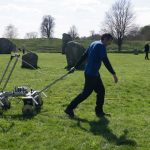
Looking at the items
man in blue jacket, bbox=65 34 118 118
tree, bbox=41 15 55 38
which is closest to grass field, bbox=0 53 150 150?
man in blue jacket, bbox=65 34 118 118

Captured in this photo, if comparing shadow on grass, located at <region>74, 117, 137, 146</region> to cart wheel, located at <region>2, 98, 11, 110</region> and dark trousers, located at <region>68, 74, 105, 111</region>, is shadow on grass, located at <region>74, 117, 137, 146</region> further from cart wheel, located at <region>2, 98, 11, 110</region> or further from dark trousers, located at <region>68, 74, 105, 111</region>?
cart wheel, located at <region>2, 98, 11, 110</region>

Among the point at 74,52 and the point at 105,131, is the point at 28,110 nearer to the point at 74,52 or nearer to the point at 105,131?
the point at 105,131

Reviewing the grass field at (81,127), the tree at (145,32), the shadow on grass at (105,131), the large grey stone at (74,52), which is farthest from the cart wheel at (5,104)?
the tree at (145,32)

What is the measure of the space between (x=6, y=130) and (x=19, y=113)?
204 cm

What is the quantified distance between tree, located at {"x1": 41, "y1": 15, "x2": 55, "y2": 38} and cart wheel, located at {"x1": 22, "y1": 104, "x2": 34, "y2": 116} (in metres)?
141

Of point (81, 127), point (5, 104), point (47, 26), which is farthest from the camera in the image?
point (47, 26)

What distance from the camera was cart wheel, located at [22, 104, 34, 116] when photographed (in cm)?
1176

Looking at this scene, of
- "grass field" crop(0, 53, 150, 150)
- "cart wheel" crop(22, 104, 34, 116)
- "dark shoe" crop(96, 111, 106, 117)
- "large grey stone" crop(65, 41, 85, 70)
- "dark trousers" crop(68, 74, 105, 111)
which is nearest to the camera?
"grass field" crop(0, 53, 150, 150)

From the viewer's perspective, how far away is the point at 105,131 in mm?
10336

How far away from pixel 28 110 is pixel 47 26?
469 feet

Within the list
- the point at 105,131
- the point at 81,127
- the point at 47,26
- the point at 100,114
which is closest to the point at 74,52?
the point at 100,114

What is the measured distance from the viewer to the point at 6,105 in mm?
12758

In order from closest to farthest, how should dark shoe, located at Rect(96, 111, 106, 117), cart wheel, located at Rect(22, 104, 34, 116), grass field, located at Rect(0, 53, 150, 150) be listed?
grass field, located at Rect(0, 53, 150, 150), cart wheel, located at Rect(22, 104, 34, 116), dark shoe, located at Rect(96, 111, 106, 117)

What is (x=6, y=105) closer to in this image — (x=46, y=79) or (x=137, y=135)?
(x=137, y=135)
